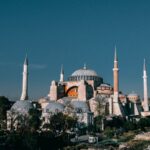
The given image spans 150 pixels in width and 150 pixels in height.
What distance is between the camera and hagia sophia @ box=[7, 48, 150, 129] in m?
45.4

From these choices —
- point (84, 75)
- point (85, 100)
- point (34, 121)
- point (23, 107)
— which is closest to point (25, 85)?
point (23, 107)

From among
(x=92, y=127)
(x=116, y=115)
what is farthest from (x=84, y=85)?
(x=92, y=127)

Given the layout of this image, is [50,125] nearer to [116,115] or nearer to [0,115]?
[0,115]

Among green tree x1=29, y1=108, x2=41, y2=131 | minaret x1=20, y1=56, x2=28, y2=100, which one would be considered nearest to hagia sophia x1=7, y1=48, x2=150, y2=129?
minaret x1=20, y1=56, x2=28, y2=100

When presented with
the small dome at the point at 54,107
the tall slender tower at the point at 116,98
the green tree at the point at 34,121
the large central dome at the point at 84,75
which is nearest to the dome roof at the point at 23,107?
the small dome at the point at 54,107

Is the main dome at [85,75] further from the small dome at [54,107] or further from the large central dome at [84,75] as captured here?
the small dome at [54,107]

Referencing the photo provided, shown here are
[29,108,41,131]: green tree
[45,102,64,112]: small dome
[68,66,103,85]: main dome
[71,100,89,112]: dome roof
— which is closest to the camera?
[29,108,41,131]: green tree

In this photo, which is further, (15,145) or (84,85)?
(84,85)

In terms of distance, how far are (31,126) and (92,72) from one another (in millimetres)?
24753

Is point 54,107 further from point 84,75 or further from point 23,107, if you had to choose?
point 84,75

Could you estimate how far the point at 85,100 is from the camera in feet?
169

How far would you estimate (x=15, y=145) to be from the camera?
27094mm

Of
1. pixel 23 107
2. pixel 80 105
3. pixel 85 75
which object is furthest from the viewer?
pixel 85 75

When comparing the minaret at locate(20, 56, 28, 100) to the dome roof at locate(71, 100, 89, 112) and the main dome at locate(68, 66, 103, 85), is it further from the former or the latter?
the main dome at locate(68, 66, 103, 85)
